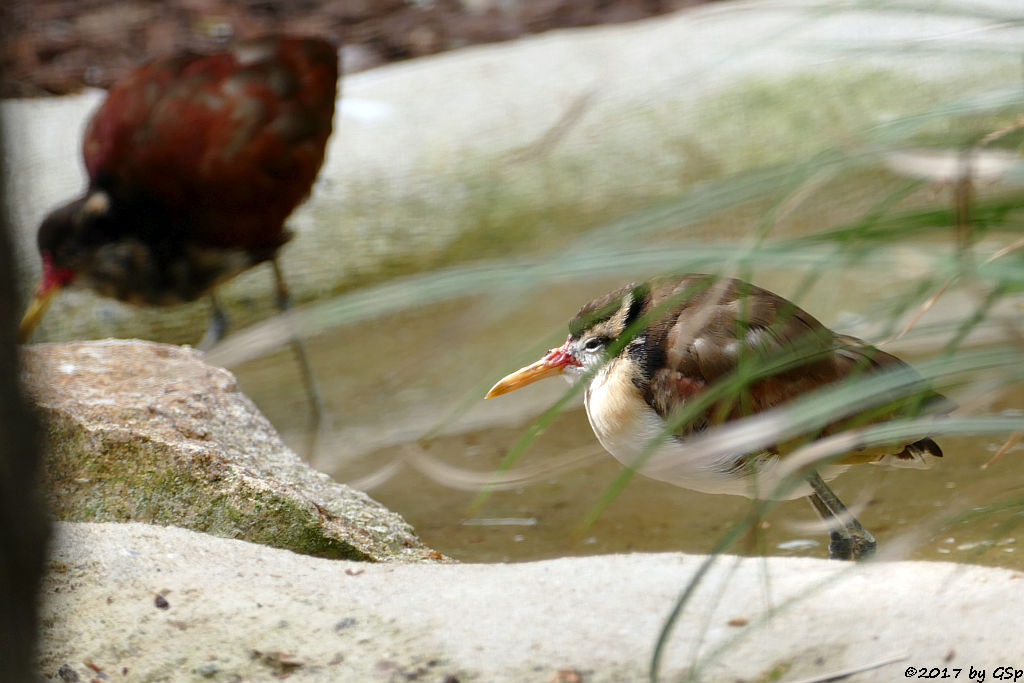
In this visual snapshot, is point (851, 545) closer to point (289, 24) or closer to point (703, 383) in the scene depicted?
point (703, 383)

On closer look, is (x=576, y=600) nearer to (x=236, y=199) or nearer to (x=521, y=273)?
(x=521, y=273)

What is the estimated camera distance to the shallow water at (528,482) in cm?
307

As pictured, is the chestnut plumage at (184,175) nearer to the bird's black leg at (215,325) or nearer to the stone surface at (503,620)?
the bird's black leg at (215,325)

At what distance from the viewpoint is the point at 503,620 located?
1.94 meters

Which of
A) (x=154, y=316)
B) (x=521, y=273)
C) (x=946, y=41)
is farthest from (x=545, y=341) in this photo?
(x=154, y=316)

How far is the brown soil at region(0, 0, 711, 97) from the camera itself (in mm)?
7121

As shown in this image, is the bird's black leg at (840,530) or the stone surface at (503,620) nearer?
the stone surface at (503,620)

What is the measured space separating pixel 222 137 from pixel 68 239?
690mm

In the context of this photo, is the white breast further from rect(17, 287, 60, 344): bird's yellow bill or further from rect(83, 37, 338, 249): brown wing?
rect(17, 287, 60, 344): bird's yellow bill

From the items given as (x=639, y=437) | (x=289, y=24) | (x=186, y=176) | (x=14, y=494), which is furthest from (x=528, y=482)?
(x=289, y=24)

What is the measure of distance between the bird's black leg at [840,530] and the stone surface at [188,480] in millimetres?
944

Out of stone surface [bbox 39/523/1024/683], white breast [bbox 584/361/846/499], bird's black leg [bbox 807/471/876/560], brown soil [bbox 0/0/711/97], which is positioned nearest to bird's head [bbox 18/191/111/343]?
stone surface [bbox 39/523/1024/683]

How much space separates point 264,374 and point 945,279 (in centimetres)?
363

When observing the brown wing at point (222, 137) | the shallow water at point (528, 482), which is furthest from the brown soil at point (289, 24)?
the shallow water at point (528, 482)
